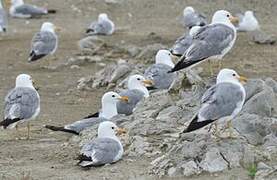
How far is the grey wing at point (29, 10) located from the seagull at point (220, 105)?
14691mm

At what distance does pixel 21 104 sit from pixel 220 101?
3.24 metres

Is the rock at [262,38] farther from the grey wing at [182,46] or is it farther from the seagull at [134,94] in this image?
the seagull at [134,94]

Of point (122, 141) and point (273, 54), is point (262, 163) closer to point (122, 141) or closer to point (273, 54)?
point (122, 141)

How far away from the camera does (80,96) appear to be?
14.0 m

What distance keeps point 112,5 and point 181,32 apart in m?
4.77

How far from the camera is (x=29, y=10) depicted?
75.7 ft

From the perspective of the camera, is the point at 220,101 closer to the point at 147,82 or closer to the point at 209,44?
the point at 209,44

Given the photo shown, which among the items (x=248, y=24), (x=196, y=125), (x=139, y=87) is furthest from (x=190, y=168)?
(x=248, y=24)

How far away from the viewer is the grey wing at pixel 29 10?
23.1 meters

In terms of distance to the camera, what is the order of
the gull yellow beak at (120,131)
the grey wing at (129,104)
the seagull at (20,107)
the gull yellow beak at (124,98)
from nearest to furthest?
1. the gull yellow beak at (120,131)
2. the seagull at (20,107)
3. the gull yellow beak at (124,98)
4. the grey wing at (129,104)

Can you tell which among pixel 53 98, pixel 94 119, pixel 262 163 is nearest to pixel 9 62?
pixel 53 98

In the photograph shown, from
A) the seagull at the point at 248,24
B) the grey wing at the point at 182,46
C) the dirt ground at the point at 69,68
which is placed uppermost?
the grey wing at the point at 182,46

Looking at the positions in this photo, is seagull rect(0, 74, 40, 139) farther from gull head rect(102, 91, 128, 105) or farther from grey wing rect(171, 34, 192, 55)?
grey wing rect(171, 34, 192, 55)

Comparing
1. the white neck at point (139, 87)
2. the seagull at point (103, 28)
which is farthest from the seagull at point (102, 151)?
the seagull at point (103, 28)
